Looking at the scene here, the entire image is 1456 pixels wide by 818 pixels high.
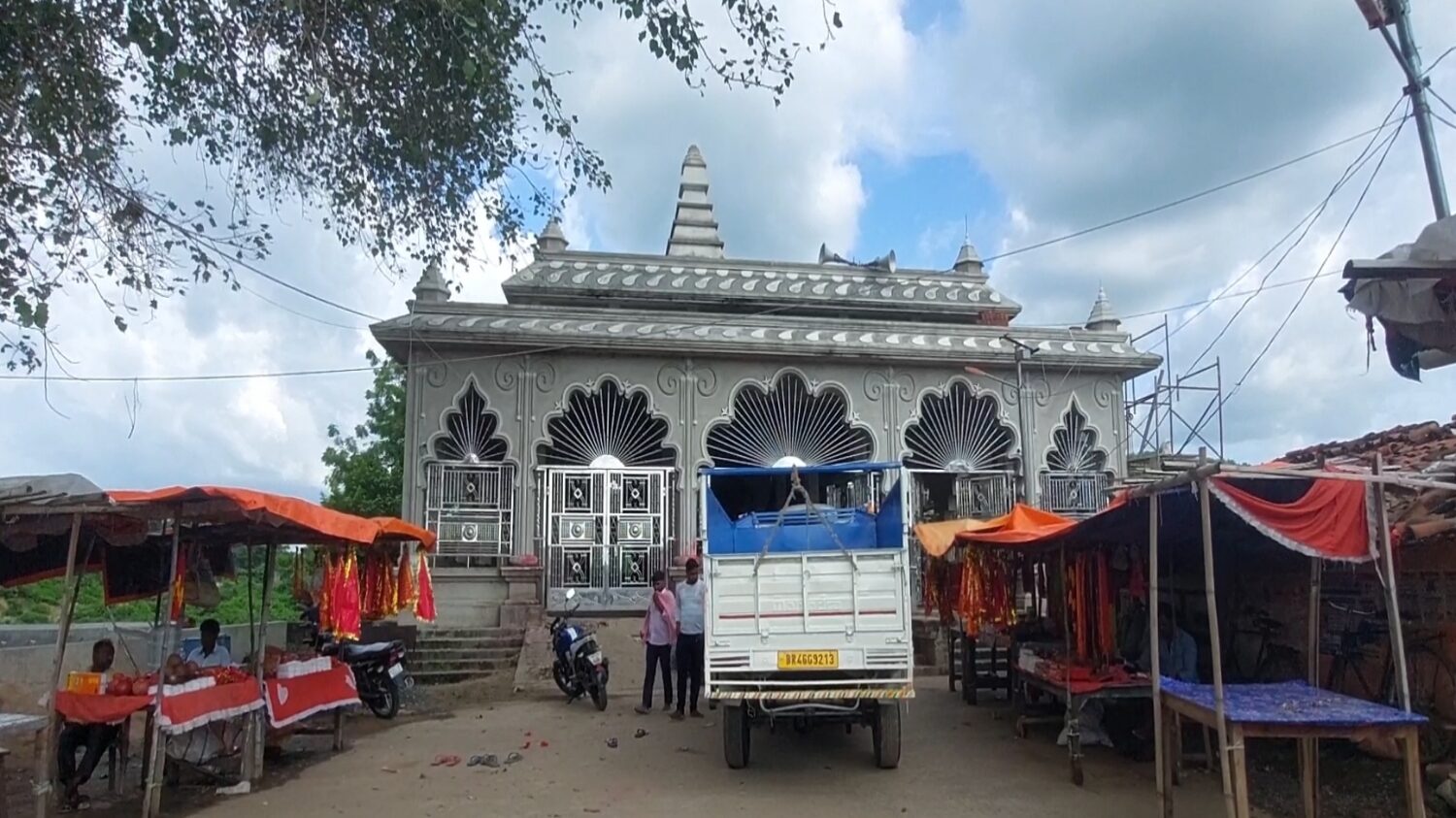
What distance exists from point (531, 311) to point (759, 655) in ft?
33.2

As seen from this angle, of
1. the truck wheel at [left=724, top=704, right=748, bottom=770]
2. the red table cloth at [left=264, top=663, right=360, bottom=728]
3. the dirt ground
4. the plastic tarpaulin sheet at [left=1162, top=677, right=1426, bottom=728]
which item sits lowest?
the dirt ground

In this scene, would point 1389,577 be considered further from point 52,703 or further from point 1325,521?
point 52,703

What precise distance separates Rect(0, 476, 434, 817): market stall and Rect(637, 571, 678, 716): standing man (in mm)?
2860

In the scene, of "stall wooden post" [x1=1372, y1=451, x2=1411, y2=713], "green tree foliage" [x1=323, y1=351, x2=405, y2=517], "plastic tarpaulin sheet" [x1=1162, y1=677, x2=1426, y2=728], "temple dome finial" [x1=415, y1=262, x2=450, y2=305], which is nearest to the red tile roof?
"stall wooden post" [x1=1372, y1=451, x2=1411, y2=713]

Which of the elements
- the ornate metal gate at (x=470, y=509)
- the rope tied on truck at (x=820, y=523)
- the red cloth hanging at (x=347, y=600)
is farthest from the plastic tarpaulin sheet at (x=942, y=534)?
the ornate metal gate at (x=470, y=509)

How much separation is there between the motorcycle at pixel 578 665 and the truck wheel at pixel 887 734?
4.10 m

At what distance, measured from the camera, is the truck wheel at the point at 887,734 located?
27.3ft

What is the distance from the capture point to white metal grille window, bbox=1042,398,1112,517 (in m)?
17.4

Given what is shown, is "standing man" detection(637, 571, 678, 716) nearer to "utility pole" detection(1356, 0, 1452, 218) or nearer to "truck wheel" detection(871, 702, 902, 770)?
"truck wheel" detection(871, 702, 902, 770)

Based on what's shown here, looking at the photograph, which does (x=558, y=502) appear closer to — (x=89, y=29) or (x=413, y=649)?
(x=413, y=649)

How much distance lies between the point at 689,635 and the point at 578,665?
5.97ft

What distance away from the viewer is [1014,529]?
394 inches

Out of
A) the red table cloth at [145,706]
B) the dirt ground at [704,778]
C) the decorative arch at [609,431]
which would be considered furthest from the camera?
the decorative arch at [609,431]

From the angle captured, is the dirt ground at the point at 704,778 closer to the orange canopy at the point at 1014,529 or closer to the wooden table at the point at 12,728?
the wooden table at the point at 12,728
